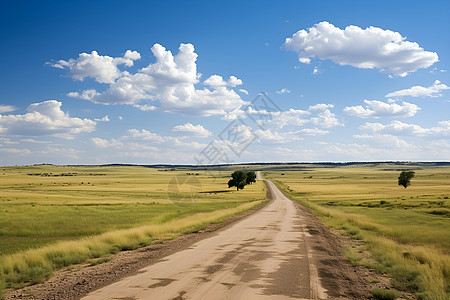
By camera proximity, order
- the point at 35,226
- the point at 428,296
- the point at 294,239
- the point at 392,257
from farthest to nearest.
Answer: the point at 35,226, the point at 294,239, the point at 392,257, the point at 428,296

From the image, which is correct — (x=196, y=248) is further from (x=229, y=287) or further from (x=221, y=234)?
(x=229, y=287)

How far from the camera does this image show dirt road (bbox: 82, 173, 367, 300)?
10086 millimetres

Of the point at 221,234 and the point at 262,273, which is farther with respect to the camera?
the point at 221,234

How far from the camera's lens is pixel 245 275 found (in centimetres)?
1211

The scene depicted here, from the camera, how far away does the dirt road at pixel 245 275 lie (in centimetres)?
1009

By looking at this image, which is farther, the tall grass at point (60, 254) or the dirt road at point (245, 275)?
the tall grass at point (60, 254)

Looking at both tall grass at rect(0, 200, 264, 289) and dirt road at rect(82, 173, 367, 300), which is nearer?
dirt road at rect(82, 173, 367, 300)

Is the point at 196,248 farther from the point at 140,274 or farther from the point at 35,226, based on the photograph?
the point at 35,226

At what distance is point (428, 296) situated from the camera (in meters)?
9.74

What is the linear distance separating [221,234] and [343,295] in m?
13.5

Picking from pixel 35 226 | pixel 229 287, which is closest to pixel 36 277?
pixel 229 287

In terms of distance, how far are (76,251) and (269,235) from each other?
40.0 feet

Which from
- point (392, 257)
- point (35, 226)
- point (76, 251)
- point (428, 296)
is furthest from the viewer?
point (35, 226)

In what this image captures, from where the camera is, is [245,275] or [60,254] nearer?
[245,275]
